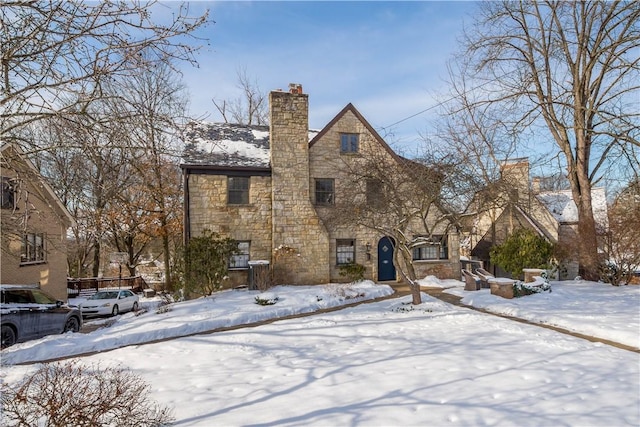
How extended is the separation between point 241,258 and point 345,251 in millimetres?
4981

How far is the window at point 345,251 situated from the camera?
1955 cm

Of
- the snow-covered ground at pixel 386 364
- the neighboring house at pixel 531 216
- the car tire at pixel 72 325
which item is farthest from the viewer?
the neighboring house at pixel 531 216

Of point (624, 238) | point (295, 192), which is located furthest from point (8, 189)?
point (624, 238)

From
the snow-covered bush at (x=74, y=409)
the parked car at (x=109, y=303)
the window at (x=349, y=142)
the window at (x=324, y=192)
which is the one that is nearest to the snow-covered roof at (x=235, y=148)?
the window at (x=349, y=142)

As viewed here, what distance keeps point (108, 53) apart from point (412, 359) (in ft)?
21.0

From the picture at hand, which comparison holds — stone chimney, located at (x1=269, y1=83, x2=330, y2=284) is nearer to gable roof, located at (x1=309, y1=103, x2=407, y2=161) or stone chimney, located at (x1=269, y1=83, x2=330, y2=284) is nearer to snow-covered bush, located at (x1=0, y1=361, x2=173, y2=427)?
gable roof, located at (x1=309, y1=103, x2=407, y2=161)

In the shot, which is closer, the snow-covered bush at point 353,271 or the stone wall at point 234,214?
the stone wall at point 234,214

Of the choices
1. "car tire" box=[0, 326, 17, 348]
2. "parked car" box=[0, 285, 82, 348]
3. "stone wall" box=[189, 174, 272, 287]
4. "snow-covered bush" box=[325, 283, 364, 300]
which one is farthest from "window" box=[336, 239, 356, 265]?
"car tire" box=[0, 326, 17, 348]

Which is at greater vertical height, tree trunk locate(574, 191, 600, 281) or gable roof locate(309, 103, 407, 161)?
gable roof locate(309, 103, 407, 161)

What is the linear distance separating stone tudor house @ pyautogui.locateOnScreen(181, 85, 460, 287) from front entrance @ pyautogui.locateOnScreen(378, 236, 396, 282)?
0.16 ft

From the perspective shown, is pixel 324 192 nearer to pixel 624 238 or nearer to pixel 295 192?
pixel 295 192

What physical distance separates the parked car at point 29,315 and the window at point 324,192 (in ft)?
36.1

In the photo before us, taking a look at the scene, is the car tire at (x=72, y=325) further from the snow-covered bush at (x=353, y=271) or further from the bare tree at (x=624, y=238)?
the bare tree at (x=624, y=238)

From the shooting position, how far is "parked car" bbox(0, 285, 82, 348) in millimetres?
10164
